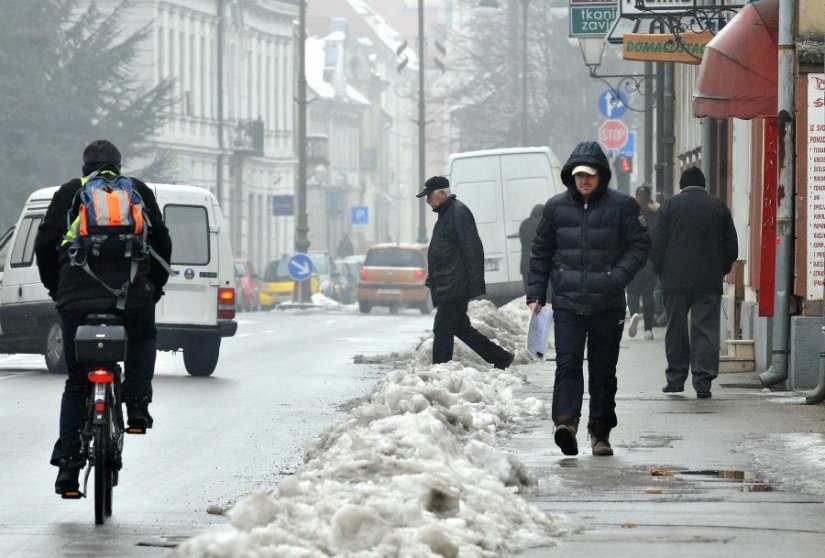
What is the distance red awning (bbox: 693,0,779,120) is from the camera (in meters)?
17.6

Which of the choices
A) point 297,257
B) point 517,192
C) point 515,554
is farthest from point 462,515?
point 297,257

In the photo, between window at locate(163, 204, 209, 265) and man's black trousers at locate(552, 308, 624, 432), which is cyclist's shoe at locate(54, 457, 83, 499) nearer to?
man's black trousers at locate(552, 308, 624, 432)

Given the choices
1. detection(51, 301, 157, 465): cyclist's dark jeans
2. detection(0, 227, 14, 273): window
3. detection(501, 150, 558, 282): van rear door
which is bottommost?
detection(51, 301, 157, 465): cyclist's dark jeans

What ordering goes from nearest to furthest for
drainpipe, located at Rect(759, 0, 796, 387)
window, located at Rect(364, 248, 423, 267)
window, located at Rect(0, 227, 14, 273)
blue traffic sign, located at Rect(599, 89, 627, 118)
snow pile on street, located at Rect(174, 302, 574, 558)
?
snow pile on street, located at Rect(174, 302, 574, 558)
drainpipe, located at Rect(759, 0, 796, 387)
window, located at Rect(0, 227, 14, 273)
blue traffic sign, located at Rect(599, 89, 627, 118)
window, located at Rect(364, 248, 423, 267)

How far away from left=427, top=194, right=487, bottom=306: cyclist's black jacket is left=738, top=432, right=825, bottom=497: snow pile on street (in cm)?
512

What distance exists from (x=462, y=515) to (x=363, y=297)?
42.8 metres

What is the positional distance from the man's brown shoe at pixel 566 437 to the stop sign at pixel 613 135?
30.4 meters

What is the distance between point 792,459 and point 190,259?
11.1 m

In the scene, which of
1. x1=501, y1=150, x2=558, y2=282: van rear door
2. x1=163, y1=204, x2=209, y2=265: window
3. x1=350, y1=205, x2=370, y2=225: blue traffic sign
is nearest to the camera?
x1=163, y1=204, x2=209, y2=265: window

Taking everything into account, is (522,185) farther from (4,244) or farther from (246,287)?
(246,287)

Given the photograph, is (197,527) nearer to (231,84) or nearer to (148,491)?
(148,491)

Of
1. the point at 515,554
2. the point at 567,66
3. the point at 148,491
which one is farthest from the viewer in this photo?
the point at 567,66

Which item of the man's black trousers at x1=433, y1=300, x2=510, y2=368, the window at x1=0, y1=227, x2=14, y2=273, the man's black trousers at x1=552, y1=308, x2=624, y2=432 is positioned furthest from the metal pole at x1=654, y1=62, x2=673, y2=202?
the man's black trousers at x1=552, y1=308, x2=624, y2=432

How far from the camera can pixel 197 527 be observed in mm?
10102
